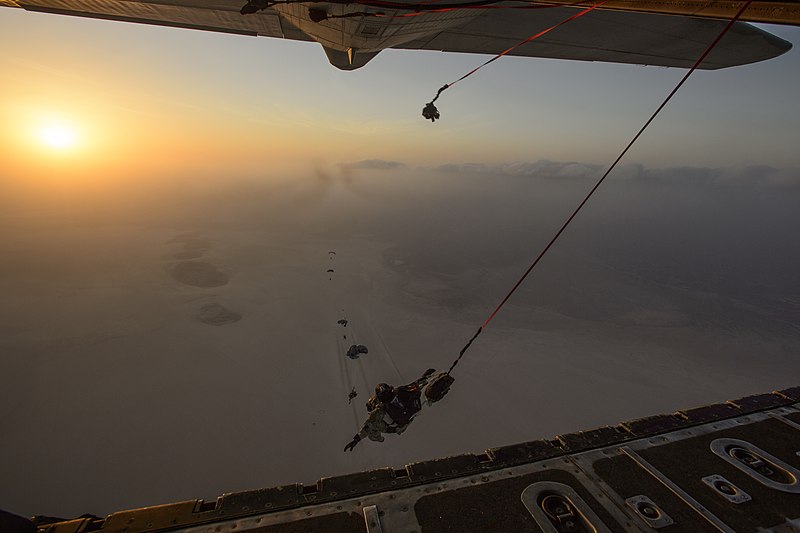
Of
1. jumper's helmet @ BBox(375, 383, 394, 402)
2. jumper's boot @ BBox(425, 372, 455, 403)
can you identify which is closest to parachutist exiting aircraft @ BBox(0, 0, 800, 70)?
jumper's helmet @ BBox(375, 383, 394, 402)

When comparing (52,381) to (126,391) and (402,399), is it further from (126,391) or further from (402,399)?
(402,399)

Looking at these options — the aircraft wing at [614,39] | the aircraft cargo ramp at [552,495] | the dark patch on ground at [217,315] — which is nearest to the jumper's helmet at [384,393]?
the aircraft cargo ramp at [552,495]

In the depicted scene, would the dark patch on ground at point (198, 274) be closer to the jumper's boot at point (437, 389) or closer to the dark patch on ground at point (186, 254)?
the dark patch on ground at point (186, 254)

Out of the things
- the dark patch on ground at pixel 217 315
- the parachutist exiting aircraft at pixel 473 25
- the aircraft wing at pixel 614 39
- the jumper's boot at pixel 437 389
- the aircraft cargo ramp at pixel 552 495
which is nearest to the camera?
the aircraft cargo ramp at pixel 552 495

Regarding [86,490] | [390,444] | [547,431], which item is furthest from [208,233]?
[547,431]

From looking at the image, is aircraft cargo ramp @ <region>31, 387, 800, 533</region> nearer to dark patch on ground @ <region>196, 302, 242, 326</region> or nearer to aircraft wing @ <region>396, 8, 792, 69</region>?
aircraft wing @ <region>396, 8, 792, 69</region>

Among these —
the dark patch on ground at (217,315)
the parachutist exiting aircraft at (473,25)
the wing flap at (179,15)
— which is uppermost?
the dark patch on ground at (217,315)

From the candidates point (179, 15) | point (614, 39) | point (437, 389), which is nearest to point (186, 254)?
point (179, 15)
